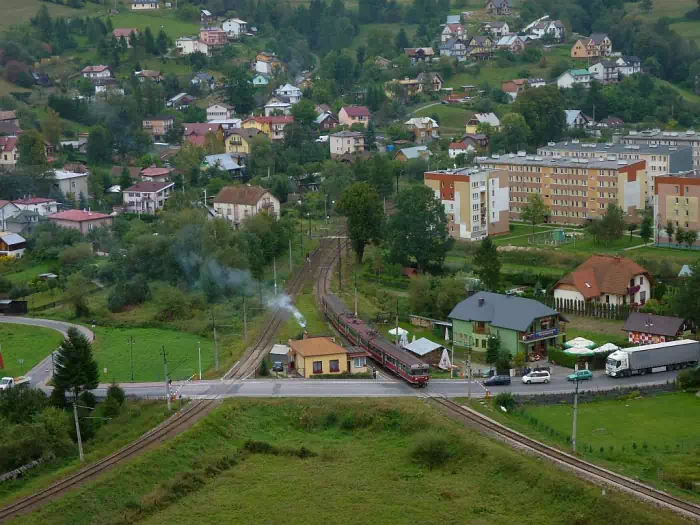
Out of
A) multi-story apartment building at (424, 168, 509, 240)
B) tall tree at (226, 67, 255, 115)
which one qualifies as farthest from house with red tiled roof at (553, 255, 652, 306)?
tall tree at (226, 67, 255, 115)

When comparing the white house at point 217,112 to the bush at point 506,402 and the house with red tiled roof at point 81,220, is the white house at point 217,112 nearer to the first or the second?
the house with red tiled roof at point 81,220

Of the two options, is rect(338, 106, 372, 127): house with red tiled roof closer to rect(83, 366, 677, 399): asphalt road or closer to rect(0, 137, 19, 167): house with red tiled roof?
rect(0, 137, 19, 167): house with red tiled roof

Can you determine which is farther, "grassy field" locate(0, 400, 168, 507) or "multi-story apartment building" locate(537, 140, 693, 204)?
"multi-story apartment building" locate(537, 140, 693, 204)

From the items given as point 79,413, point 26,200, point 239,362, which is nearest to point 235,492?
point 79,413

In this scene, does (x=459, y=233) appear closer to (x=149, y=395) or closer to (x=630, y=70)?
(x=149, y=395)

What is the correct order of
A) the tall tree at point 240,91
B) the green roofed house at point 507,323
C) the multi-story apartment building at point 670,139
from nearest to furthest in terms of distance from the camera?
the green roofed house at point 507,323 → the multi-story apartment building at point 670,139 → the tall tree at point 240,91

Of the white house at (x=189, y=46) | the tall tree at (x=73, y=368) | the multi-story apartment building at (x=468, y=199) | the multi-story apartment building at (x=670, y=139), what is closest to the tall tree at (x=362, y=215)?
the multi-story apartment building at (x=468, y=199)
